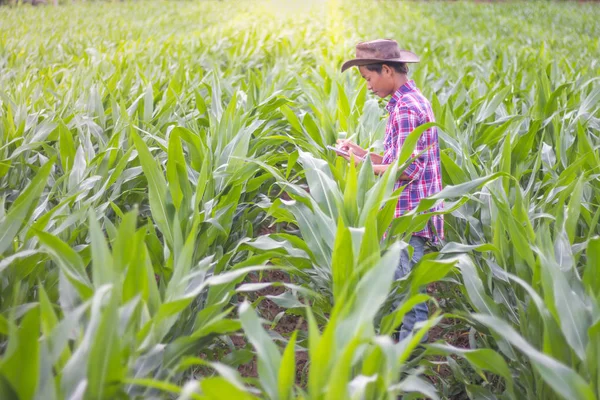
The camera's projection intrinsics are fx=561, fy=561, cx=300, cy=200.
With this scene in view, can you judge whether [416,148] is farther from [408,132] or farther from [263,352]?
[263,352]

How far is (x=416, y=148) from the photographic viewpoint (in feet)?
6.56

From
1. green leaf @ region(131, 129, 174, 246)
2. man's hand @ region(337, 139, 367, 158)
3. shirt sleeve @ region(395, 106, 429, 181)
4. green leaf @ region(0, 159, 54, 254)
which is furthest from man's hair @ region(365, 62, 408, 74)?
green leaf @ region(0, 159, 54, 254)

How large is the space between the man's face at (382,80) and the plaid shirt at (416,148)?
0.04 m

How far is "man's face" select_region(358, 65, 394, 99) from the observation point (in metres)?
2.06

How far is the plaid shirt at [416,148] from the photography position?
1982 millimetres

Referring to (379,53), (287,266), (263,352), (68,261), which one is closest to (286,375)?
(263,352)

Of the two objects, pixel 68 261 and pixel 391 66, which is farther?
pixel 391 66

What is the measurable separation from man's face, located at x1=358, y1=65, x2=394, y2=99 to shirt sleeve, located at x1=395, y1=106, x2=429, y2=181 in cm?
13

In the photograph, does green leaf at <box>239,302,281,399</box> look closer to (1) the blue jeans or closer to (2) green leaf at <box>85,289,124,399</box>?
(2) green leaf at <box>85,289,124,399</box>

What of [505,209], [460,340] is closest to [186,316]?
[505,209]

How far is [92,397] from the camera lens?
3.15ft

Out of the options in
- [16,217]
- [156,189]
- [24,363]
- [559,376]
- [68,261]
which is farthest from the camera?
[156,189]

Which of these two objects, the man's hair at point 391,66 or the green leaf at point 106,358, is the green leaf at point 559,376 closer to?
the green leaf at point 106,358

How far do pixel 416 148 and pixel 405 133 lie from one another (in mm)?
68
